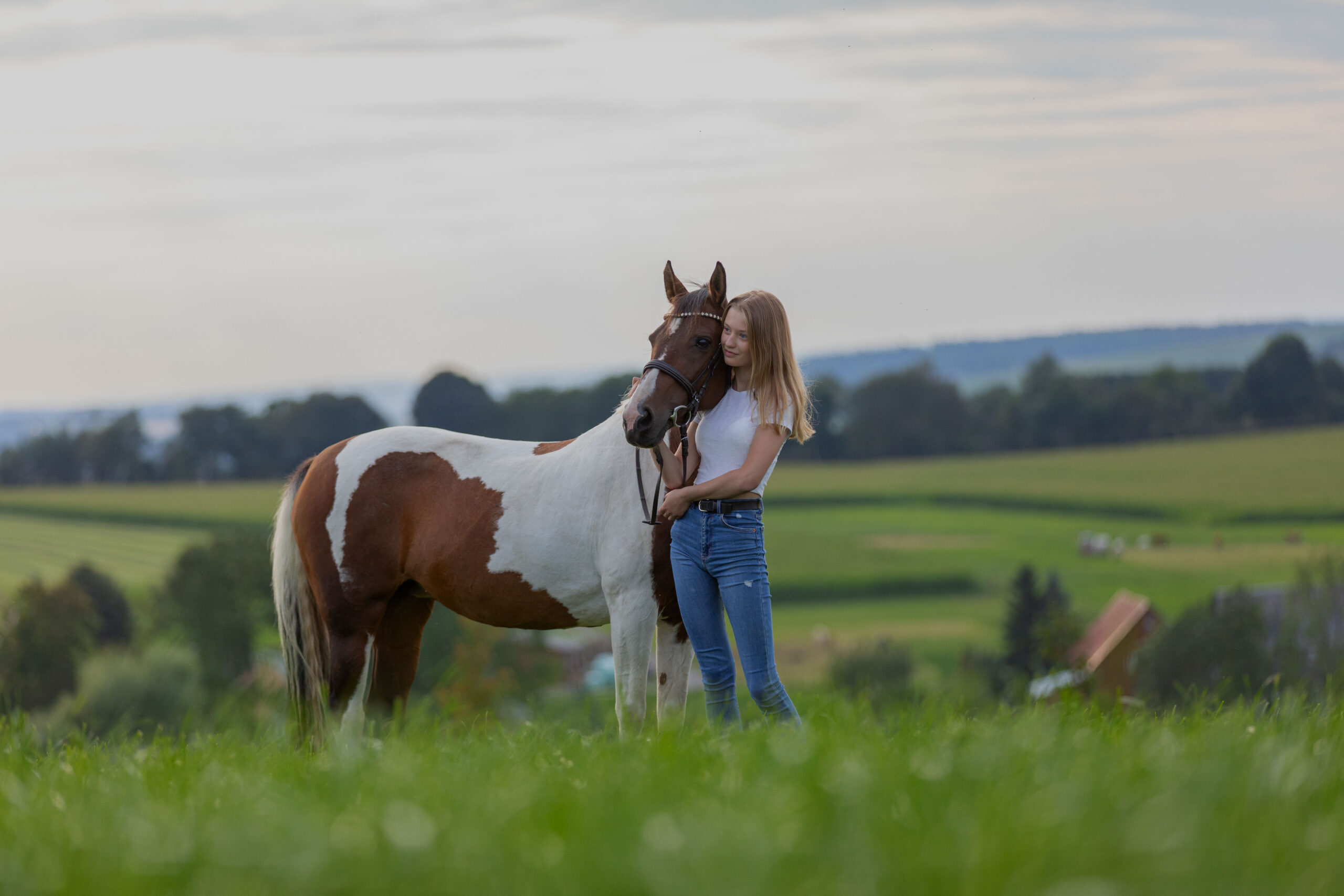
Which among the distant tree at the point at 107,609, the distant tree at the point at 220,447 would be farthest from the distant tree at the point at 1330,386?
the distant tree at the point at 107,609

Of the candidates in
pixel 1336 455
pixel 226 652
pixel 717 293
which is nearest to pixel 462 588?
pixel 717 293

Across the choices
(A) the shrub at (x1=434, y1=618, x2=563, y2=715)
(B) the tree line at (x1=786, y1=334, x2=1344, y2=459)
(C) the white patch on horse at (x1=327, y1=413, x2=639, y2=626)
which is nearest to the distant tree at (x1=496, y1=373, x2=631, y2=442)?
(A) the shrub at (x1=434, y1=618, x2=563, y2=715)

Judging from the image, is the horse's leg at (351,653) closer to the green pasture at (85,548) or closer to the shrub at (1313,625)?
the shrub at (1313,625)

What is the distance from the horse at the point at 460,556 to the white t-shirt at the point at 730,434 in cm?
14

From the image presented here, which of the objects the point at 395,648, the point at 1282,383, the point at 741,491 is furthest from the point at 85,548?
the point at 741,491

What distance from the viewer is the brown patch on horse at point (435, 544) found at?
209 inches

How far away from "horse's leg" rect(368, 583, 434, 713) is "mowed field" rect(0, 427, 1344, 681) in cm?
4646

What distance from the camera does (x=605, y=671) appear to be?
5178 cm

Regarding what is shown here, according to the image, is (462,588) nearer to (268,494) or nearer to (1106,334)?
(268,494)

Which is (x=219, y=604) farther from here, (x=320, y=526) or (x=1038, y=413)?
(x=1038, y=413)

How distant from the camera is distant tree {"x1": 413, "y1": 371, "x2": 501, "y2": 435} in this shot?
987cm

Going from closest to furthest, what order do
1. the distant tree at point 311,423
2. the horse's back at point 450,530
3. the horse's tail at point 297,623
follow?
1. the horse's back at point 450,530
2. the horse's tail at point 297,623
3. the distant tree at point 311,423

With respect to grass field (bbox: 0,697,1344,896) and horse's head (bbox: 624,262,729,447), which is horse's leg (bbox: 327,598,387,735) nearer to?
horse's head (bbox: 624,262,729,447)

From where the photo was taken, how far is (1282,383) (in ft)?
199
